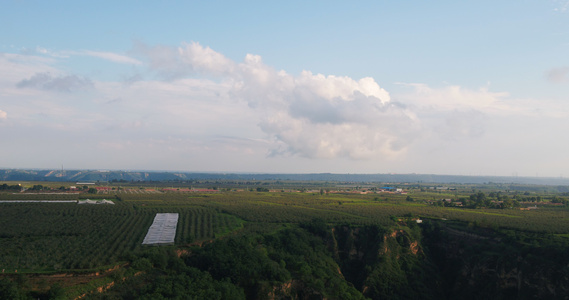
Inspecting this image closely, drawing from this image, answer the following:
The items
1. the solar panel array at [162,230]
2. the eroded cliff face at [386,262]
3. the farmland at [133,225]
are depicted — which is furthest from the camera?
the solar panel array at [162,230]

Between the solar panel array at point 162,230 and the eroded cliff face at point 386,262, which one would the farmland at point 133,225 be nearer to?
the solar panel array at point 162,230

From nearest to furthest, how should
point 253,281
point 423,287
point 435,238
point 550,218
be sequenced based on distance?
point 253,281
point 423,287
point 435,238
point 550,218

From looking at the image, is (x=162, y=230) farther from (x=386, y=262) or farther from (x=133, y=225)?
(x=386, y=262)

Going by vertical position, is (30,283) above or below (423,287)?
above

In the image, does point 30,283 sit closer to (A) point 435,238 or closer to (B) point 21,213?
(B) point 21,213

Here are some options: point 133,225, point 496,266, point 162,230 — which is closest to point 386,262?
point 496,266

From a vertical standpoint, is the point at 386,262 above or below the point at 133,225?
below

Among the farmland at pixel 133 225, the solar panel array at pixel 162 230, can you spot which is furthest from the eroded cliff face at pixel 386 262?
the solar panel array at pixel 162 230

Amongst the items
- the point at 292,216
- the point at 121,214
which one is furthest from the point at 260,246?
the point at 121,214

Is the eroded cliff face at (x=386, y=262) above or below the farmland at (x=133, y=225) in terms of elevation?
below
